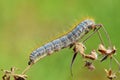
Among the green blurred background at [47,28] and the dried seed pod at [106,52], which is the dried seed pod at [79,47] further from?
the green blurred background at [47,28]

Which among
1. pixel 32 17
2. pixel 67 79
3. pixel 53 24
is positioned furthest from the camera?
pixel 32 17

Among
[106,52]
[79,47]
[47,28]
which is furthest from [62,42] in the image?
[47,28]

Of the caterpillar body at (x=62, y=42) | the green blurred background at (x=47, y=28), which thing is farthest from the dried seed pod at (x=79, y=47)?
the green blurred background at (x=47, y=28)

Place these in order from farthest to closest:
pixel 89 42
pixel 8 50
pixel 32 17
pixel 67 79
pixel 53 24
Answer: pixel 32 17, pixel 53 24, pixel 8 50, pixel 89 42, pixel 67 79

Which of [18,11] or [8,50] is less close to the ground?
[18,11]

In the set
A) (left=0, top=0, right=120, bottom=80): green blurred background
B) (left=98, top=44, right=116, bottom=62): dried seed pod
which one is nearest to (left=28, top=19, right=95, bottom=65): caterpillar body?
(left=98, top=44, right=116, bottom=62): dried seed pod

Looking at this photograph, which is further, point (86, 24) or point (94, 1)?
point (94, 1)

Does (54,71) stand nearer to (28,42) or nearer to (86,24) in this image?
(28,42)

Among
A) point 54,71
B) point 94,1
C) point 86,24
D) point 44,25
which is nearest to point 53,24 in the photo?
point 44,25
